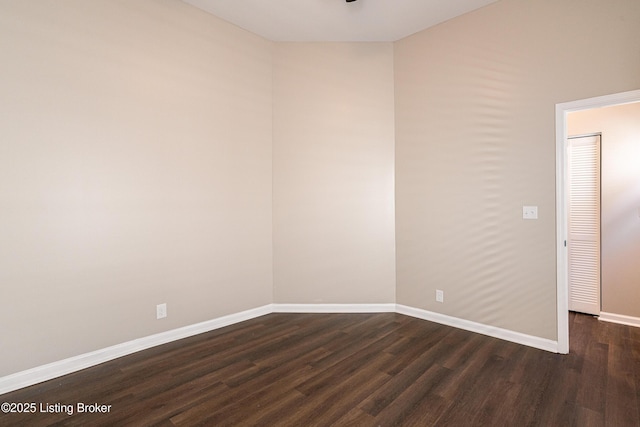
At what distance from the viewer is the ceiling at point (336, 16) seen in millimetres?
3078

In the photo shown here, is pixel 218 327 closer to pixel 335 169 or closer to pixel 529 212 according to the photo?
pixel 335 169

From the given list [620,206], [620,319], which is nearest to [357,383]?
[620,319]

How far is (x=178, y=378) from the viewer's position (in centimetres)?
234

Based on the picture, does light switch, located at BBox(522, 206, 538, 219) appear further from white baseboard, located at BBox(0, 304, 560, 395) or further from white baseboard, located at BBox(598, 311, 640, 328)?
white baseboard, located at BBox(598, 311, 640, 328)

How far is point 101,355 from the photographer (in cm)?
257

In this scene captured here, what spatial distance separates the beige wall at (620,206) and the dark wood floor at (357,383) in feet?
1.44

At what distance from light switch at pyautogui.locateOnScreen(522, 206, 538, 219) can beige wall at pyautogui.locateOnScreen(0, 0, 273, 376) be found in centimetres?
274

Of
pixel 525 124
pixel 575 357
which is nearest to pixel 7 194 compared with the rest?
pixel 525 124

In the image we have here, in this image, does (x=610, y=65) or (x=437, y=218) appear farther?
(x=437, y=218)

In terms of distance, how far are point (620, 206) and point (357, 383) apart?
350 centimetres

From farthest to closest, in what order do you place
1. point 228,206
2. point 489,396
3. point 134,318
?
1. point 228,206
2. point 134,318
3. point 489,396

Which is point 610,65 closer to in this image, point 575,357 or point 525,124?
point 525,124

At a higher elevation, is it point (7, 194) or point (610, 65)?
point (610, 65)

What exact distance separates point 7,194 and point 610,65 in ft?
15.0
